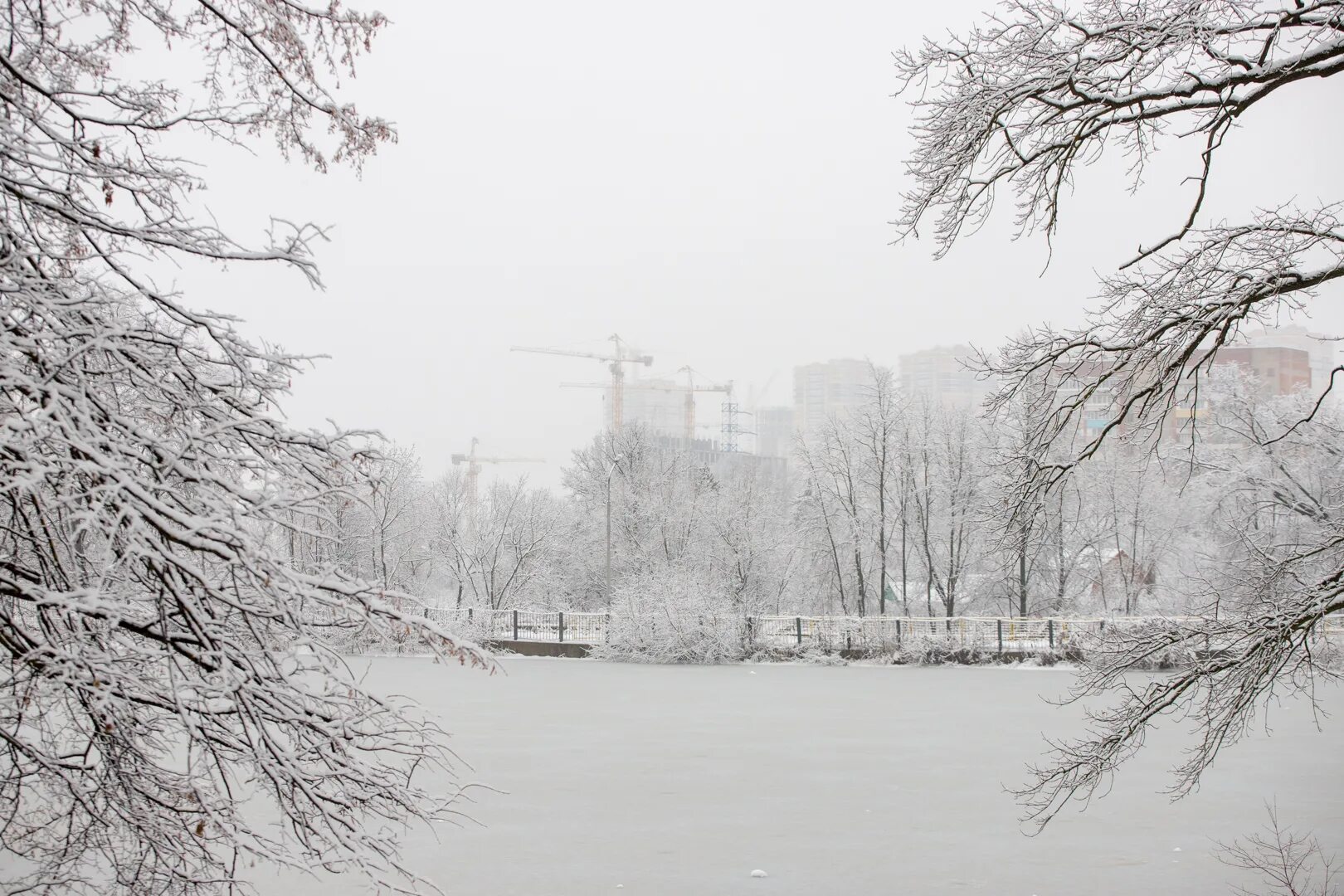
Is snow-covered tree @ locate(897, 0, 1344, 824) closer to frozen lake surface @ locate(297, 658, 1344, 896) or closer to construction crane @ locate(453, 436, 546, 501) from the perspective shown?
frozen lake surface @ locate(297, 658, 1344, 896)

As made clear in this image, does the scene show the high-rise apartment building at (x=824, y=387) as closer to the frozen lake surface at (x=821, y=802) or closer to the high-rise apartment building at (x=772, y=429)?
the high-rise apartment building at (x=772, y=429)

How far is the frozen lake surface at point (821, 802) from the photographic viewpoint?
948 centimetres

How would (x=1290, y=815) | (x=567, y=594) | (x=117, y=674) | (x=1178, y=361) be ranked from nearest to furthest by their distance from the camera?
(x=117, y=674), (x=1178, y=361), (x=1290, y=815), (x=567, y=594)

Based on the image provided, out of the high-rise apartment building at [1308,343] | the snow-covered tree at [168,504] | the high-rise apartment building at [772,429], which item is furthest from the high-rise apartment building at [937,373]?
the snow-covered tree at [168,504]

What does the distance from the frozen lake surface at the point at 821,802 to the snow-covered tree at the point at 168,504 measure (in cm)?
497

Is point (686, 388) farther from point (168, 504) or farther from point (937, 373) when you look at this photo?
point (168, 504)

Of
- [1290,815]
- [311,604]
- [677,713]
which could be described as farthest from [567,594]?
[311,604]

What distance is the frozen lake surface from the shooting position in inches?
373

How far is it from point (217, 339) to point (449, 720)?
612 inches

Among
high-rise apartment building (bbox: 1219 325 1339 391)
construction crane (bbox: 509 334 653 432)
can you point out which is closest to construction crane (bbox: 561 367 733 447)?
construction crane (bbox: 509 334 653 432)

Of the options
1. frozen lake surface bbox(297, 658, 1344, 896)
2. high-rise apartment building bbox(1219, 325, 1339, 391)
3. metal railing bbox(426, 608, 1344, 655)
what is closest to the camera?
high-rise apartment building bbox(1219, 325, 1339, 391)

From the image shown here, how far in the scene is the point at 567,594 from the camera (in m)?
46.6

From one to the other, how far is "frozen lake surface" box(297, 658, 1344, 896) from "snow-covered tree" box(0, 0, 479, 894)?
16.3 feet

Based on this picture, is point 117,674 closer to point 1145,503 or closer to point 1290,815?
point 1290,815
